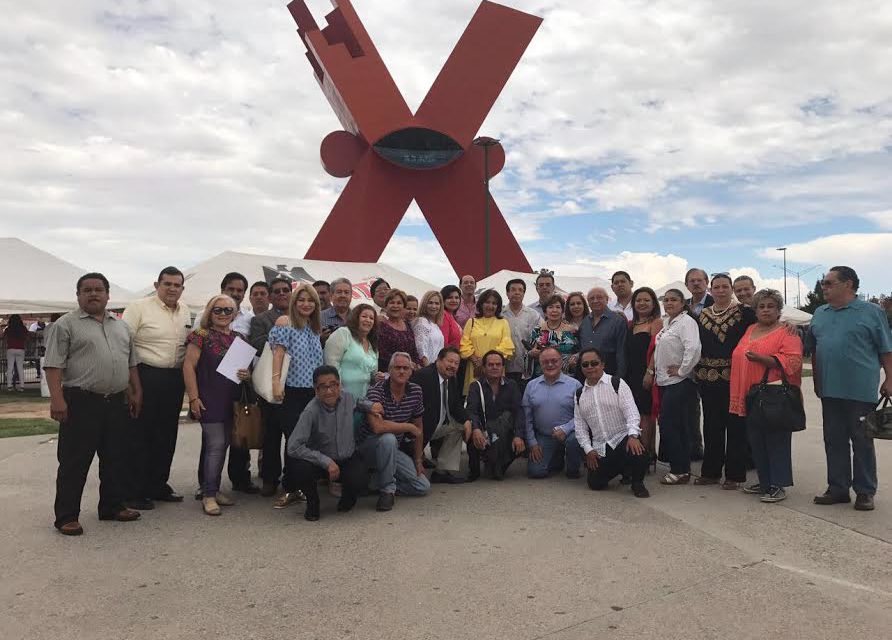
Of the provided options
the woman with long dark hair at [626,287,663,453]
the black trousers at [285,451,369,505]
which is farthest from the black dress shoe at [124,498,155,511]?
the woman with long dark hair at [626,287,663,453]

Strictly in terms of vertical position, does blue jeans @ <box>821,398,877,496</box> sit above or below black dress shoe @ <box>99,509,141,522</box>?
above

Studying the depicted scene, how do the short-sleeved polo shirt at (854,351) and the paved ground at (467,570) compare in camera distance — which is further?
the short-sleeved polo shirt at (854,351)

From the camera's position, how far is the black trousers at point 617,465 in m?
4.98

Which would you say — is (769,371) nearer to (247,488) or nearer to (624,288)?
(624,288)

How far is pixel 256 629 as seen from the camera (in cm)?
275

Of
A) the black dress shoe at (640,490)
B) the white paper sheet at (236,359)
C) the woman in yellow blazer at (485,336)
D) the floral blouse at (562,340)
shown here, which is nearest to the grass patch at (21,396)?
the white paper sheet at (236,359)

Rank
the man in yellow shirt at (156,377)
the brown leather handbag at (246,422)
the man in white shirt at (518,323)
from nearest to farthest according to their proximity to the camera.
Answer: the man in yellow shirt at (156,377) → the brown leather handbag at (246,422) → the man in white shirt at (518,323)

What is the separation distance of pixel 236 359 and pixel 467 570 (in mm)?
2195

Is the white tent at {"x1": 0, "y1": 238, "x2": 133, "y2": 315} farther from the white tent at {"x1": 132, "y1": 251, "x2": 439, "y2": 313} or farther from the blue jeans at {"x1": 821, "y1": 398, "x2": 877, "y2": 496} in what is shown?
the blue jeans at {"x1": 821, "y1": 398, "x2": 877, "y2": 496}

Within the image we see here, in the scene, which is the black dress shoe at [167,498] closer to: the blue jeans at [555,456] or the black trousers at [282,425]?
the black trousers at [282,425]

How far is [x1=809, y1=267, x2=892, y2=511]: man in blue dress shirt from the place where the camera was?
448cm

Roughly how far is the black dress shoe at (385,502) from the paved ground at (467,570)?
0.07 metres

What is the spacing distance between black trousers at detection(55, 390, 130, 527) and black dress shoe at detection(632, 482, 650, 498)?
356 centimetres

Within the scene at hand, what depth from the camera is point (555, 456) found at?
5.69m
